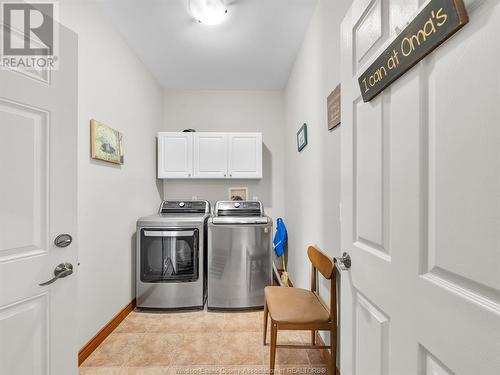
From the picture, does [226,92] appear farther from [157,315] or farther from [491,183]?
[491,183]

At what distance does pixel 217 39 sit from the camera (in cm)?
219

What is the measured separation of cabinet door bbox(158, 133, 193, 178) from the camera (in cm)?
294

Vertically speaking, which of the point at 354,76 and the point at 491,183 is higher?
the point at 354,76

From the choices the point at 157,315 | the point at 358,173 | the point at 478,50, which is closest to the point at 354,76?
the point at 358,173

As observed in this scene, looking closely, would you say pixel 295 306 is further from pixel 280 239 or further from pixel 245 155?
pixel 245 155

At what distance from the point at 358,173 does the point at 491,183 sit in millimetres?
489

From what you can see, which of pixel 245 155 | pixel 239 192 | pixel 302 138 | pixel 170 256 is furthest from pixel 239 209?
pixel 302 138

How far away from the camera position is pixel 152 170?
291 cm

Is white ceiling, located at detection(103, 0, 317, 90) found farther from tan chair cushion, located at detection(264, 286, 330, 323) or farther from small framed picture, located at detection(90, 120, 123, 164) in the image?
tan chair cushion, located at detection(264, 286, 330, 323)

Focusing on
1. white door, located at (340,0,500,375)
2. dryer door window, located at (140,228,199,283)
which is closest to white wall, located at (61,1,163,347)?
dryer door window, located at (140,228,199,283)

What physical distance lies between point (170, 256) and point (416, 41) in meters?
2.40

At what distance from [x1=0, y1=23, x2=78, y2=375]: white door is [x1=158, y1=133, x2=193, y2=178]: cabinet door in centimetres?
187

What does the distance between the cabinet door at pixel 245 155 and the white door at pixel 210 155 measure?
92 millimetres

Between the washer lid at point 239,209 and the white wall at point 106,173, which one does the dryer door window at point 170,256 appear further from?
the washer lid at point 239,209
